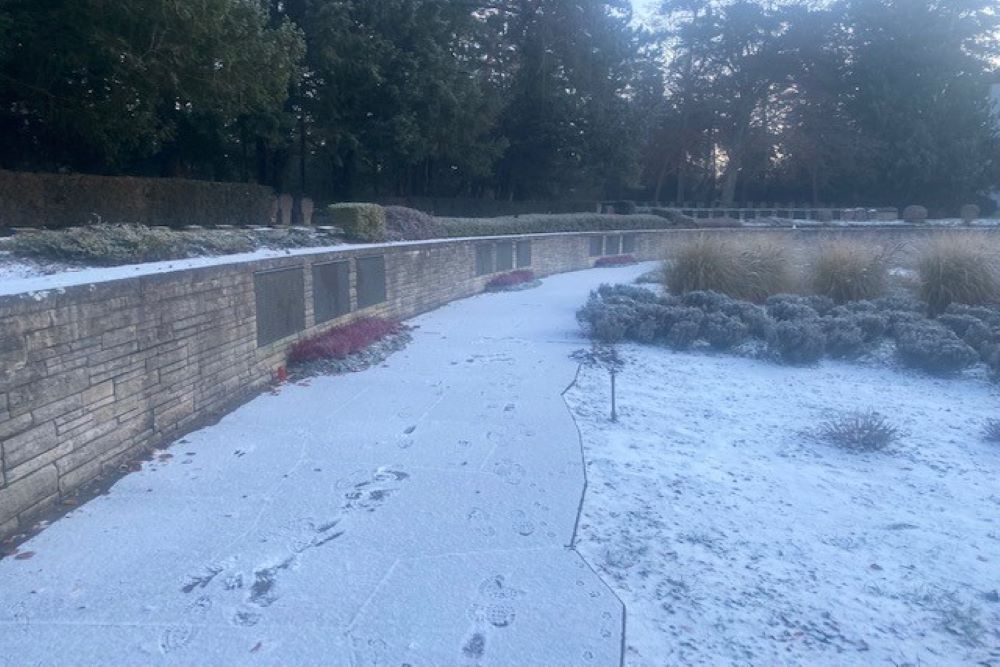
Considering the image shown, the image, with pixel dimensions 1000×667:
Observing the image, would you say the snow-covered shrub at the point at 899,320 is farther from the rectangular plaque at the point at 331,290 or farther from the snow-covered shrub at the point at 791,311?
the rectangular plaque at the point at 331,290

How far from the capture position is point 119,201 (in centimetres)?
1379

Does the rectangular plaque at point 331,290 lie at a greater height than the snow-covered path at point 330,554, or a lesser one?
greater

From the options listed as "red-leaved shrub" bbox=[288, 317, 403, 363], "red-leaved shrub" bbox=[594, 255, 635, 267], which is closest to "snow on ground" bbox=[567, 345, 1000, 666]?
"red-leaved shrub" bbox=[288, 317, 403, 363]

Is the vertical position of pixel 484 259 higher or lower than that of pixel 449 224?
lower

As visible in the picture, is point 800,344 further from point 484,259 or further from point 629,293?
point 484,259


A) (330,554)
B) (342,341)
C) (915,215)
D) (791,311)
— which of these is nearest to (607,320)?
(791,311)

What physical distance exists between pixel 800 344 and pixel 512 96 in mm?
24234

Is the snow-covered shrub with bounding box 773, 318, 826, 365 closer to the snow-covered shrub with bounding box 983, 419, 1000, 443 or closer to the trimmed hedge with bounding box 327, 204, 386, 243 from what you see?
the snow-covered shrub with bounding box 983, 419, 1000, 443

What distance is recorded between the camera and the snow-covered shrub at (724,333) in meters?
11.0

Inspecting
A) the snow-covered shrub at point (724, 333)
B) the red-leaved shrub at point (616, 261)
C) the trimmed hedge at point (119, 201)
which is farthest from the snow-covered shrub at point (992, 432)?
the red-leaved shrub at point (616, 261)

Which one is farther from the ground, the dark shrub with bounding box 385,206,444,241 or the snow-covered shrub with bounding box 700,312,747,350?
the dark shrub with bounding box 385,206,444,241

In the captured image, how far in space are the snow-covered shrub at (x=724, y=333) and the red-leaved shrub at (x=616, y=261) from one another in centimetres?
1483

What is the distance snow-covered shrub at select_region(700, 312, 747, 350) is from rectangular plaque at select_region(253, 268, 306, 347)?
4996 millimetres

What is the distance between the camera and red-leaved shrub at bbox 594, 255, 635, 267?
86.0ft
